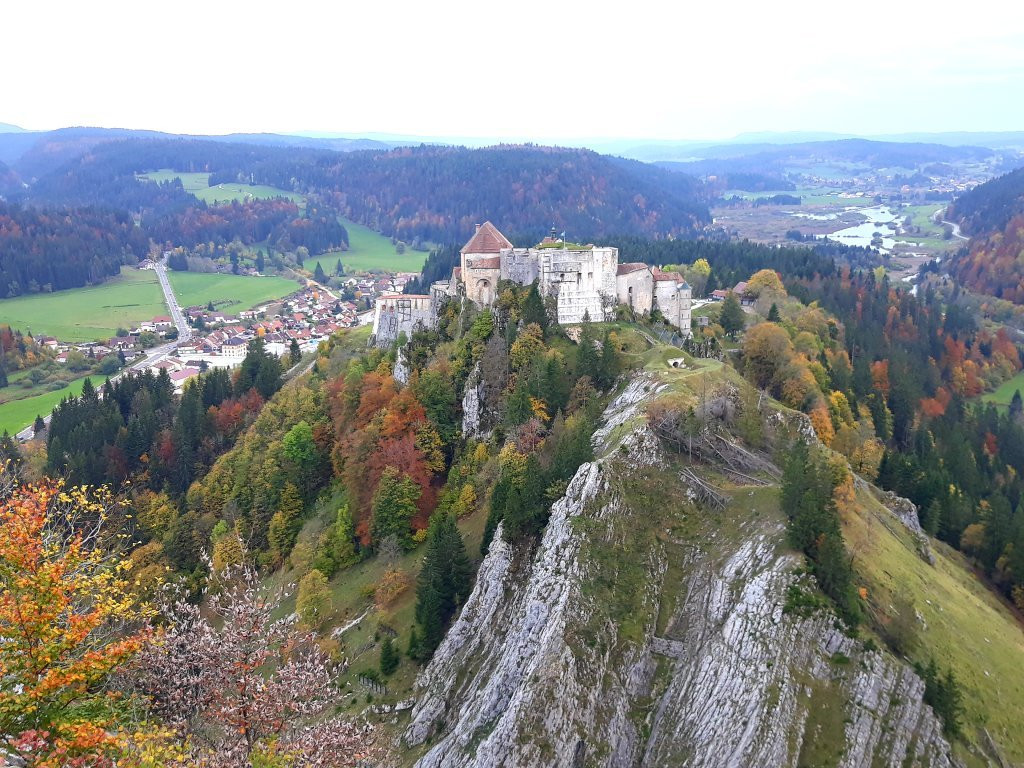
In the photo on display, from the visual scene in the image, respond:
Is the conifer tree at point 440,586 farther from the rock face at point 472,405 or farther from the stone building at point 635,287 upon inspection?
the stone building at point 635,287

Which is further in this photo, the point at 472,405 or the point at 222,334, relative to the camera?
the point at 222,334

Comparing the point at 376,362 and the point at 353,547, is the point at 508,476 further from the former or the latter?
the point at 376,362

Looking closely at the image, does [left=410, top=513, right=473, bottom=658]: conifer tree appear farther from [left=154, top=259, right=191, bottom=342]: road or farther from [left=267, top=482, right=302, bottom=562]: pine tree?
[left=154, top=259, right=191, bottom=342]: road

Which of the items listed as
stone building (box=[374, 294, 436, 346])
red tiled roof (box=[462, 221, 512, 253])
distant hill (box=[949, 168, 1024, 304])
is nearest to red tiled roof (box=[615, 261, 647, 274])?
red tiled roof (box=[462, 221, 512, 253])

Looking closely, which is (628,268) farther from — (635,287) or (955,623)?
(955,623)

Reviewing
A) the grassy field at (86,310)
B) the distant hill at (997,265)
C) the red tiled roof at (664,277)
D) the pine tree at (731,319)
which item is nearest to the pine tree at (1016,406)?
the pine tree at (731,319)

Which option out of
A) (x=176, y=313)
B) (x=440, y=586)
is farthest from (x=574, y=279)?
(x=176, y=313)
